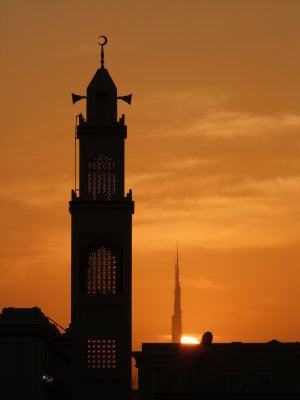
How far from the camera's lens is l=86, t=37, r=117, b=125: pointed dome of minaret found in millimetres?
104812

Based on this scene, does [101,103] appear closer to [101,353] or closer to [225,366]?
[101,353]

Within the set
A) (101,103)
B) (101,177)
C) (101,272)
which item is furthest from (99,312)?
(101,103)

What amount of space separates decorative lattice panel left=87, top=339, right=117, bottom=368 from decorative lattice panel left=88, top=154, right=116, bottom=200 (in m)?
11.5

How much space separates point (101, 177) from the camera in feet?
342

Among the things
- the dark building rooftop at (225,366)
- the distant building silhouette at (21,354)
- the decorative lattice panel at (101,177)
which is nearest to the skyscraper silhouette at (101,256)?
the decorative lattice panel at (101,177)

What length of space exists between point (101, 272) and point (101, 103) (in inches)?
535

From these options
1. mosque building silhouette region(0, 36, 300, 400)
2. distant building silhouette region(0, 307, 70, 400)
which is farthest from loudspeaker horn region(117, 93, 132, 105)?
distant building silhouette region(0, 307, 70, 400)

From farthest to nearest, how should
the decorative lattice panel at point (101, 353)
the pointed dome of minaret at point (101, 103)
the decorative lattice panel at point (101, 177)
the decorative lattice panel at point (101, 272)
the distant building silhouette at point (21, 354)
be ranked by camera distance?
the pointed dome of minaret at point (101, 103) → the decorative lattice panel at point (101, 177) → the decorative lattice panel at point (101, 272) → the distant building silhouette at point (21, 354) → the decorative lattice panel at point (101, 353)

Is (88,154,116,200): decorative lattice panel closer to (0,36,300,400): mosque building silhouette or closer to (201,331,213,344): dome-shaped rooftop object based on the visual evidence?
(0,36,300,400): mosque building silhouette

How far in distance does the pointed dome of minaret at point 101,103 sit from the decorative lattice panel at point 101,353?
1752 cm

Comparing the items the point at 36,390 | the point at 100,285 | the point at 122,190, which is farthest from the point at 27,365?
the point at 122,190

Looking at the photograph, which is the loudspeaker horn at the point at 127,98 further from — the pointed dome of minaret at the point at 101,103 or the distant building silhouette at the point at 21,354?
the distant building silhouette at the point at 21,354

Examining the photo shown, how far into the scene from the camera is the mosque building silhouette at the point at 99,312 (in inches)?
3954

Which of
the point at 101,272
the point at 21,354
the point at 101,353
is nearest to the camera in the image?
the point at 101,353
